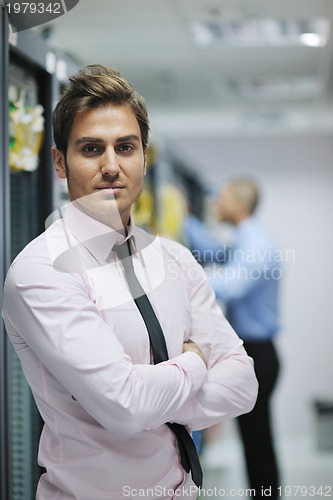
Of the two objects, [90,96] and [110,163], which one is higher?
[90,96]

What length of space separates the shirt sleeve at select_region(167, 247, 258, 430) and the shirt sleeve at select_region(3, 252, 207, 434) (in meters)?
0.13

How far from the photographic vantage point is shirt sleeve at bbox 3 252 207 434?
1.38m

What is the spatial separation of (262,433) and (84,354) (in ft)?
5.00

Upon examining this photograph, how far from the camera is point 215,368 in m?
1.64

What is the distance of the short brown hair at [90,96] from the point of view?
1.54 m

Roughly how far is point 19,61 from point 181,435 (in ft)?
3.70

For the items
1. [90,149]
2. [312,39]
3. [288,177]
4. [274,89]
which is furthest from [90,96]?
[288,177]

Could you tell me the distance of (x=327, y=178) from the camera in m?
7.30

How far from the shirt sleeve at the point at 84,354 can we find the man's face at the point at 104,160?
20cm

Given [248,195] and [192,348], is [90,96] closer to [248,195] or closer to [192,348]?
[192,348]

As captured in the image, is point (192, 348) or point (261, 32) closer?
point (192, 348)

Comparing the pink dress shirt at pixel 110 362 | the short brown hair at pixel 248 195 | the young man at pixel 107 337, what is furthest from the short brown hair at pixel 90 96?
the short brown hair at pixel 248 195

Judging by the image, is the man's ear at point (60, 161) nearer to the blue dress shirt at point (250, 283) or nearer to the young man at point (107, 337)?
the young man at point (107, 337)

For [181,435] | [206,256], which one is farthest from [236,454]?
[181,435]
